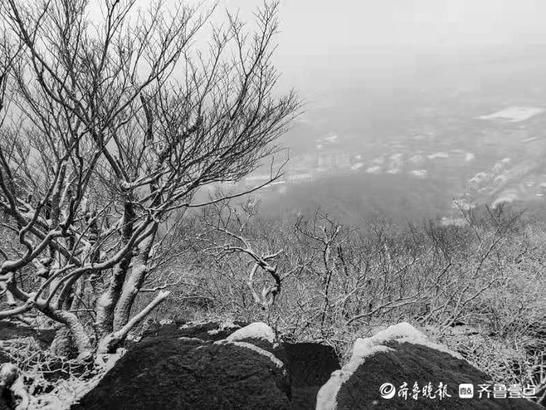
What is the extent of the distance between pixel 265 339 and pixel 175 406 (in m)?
1.60

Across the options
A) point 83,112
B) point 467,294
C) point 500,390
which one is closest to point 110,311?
point 83,112

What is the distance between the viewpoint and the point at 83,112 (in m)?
4.69

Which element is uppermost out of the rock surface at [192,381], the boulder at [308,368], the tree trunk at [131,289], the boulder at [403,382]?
the tree trunk at [131,289]

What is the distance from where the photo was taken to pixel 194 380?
452 centimetres

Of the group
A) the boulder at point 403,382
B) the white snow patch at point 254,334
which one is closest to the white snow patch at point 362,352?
the boulder at point 403,382

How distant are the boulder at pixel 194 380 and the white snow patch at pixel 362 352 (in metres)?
0.46

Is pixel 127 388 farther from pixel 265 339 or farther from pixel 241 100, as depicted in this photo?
pixel 241 100

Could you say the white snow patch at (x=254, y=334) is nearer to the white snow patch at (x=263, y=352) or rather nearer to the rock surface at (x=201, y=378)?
the rock surface at (x=201, y=378)

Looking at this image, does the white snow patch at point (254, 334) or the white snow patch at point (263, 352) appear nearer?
the white snow patch at point (263, 352)

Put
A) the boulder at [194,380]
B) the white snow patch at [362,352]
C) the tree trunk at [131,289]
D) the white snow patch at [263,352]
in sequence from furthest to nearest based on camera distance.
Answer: the tree trunk at [131,289]
the white snow patch at [263,352]
the white snow patch at [362,352]
the boulder at [194,380]

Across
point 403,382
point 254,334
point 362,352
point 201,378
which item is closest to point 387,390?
point 403,382

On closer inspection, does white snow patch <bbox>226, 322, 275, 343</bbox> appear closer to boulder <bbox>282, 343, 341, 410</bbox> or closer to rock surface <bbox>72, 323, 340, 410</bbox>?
rock surface <bbox>72, 323, 340, 410</bbox>

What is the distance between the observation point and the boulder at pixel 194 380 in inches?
169

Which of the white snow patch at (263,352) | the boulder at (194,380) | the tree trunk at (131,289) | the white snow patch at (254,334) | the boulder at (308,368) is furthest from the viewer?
the tree trunk at (131,289)
